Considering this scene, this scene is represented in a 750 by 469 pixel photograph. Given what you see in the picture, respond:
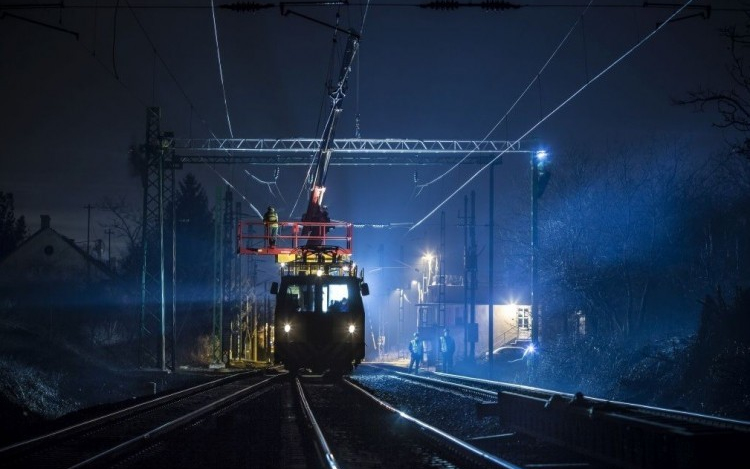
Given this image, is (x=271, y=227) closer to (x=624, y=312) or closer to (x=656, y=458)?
(x=624, y=312)

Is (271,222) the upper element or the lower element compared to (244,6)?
lower

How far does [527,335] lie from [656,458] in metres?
63.7

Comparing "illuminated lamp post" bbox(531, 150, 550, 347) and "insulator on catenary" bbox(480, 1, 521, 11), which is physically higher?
"insulator on catenary" bbox(480, 1, 521, 11)

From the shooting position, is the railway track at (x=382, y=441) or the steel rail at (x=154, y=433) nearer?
the railway track at (x=382, y=441)

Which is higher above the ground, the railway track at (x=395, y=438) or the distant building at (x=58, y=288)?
the distant building at (x=58, y=288)

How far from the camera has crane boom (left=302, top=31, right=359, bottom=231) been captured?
24.0m

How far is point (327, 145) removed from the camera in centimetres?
3197

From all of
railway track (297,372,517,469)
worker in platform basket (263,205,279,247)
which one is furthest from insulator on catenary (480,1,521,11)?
worker in platform basket (263,205,279,247)

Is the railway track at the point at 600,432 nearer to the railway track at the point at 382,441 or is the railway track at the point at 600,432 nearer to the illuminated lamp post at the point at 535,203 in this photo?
the railway track at the point at 382,441

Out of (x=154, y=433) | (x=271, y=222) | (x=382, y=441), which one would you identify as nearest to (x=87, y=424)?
(x=154, y=433)

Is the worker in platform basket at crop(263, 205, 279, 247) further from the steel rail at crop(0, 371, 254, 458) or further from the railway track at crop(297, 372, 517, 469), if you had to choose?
the railway track at crop(297, 372, 517, 469)

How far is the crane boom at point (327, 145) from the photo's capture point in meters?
24.0

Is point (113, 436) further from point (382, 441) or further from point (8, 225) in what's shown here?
point (8, 225)

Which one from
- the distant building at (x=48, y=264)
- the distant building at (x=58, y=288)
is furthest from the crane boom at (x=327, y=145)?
the distant building at (x=48, y=264)
